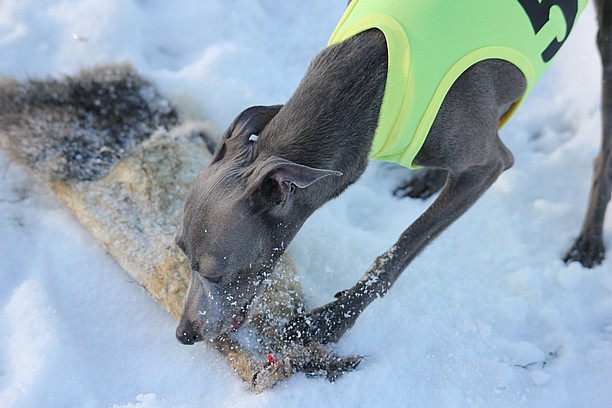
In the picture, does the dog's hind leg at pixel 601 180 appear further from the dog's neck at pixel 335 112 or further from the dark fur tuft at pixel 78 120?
the dark fur tuft at pixel 78 120

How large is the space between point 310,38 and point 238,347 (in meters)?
3.35

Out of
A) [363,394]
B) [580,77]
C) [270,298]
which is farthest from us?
[580,77]

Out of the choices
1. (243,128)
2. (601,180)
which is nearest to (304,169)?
(243,128)

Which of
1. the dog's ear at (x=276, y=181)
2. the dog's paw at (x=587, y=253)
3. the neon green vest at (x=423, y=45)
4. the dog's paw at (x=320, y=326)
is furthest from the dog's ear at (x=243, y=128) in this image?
the dog's paw at (x=587, y=253)

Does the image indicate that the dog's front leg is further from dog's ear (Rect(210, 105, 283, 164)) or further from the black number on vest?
dog's ear (Rect(210, 105, 283, 164))

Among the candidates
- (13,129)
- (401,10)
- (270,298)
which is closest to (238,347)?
(270,298)

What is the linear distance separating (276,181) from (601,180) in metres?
2.57

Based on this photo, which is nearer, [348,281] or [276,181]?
[276,181]

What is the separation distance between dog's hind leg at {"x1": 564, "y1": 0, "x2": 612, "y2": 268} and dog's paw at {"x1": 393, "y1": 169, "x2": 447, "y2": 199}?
3.34ft

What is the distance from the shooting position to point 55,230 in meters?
3.89

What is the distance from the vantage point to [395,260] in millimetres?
3449

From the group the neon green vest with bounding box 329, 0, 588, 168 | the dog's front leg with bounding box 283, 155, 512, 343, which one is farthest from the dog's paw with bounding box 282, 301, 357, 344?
the neon green vest with bounding box 329, 0, 588, 168

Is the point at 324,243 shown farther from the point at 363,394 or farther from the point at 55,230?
the point at 55,230

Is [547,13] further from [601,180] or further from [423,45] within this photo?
[601,180]
